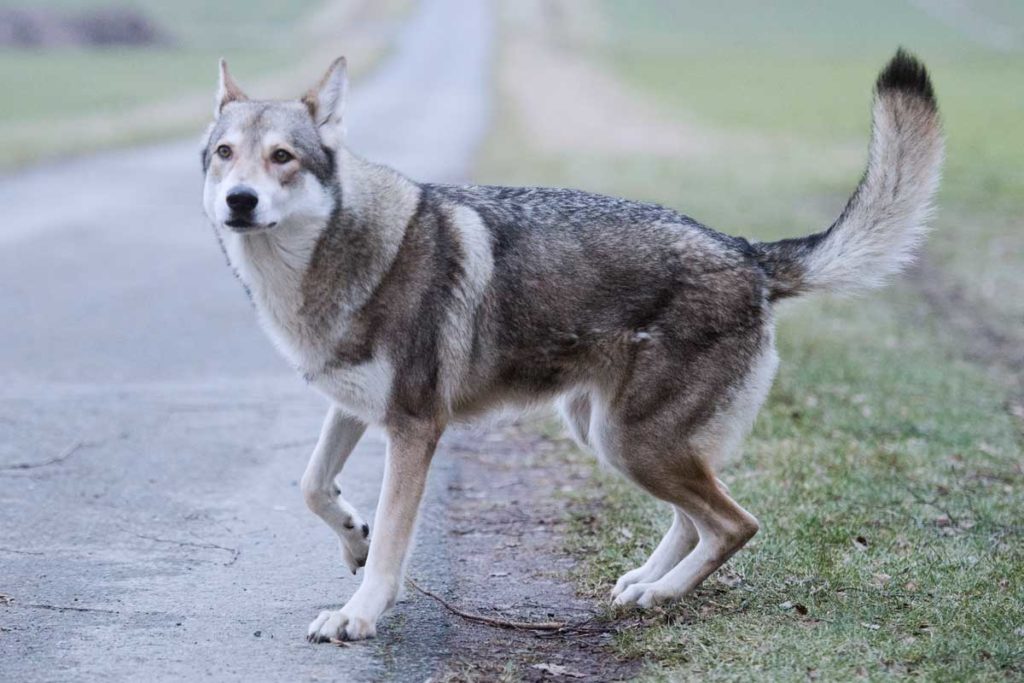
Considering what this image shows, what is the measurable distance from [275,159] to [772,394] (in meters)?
4.54

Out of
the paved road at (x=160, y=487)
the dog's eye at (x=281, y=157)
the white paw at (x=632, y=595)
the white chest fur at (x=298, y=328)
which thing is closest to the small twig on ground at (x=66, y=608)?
the paved road at (x=160, y=487)

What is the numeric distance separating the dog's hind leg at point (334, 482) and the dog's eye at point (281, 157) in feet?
3.40

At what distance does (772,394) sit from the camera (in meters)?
8.88

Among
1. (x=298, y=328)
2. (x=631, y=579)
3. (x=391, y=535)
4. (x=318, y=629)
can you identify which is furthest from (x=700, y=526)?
(x=298, y=328)

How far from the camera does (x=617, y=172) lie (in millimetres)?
22000

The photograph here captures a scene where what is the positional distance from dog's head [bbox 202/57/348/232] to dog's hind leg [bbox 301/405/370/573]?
34.1 inches

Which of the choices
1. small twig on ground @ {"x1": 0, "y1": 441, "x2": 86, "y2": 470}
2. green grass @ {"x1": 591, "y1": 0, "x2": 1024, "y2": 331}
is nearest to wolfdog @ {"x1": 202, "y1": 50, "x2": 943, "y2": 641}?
small twig on ground @ {"x1": 0, "y1": 441, "x2": 86, "y2": 470}

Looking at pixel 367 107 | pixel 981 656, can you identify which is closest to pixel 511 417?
pixel 981 656

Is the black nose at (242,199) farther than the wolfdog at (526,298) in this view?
No

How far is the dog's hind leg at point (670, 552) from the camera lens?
18.6ft

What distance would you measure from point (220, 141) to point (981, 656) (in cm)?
Result: 342

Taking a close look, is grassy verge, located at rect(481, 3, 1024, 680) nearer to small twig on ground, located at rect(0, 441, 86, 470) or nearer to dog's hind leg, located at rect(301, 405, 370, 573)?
dog's hind leg, located at rect(301, 405, 370, 573)

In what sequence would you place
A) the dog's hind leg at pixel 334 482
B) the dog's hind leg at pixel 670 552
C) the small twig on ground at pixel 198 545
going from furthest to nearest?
the small twig on ground at pixel 198 545 < the dog's hind leg at pixel 670 552 < the dog's hind leg at pixel 334 482

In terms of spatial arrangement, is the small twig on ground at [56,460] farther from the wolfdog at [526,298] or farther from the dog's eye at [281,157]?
the dog's eye at [281,157]
